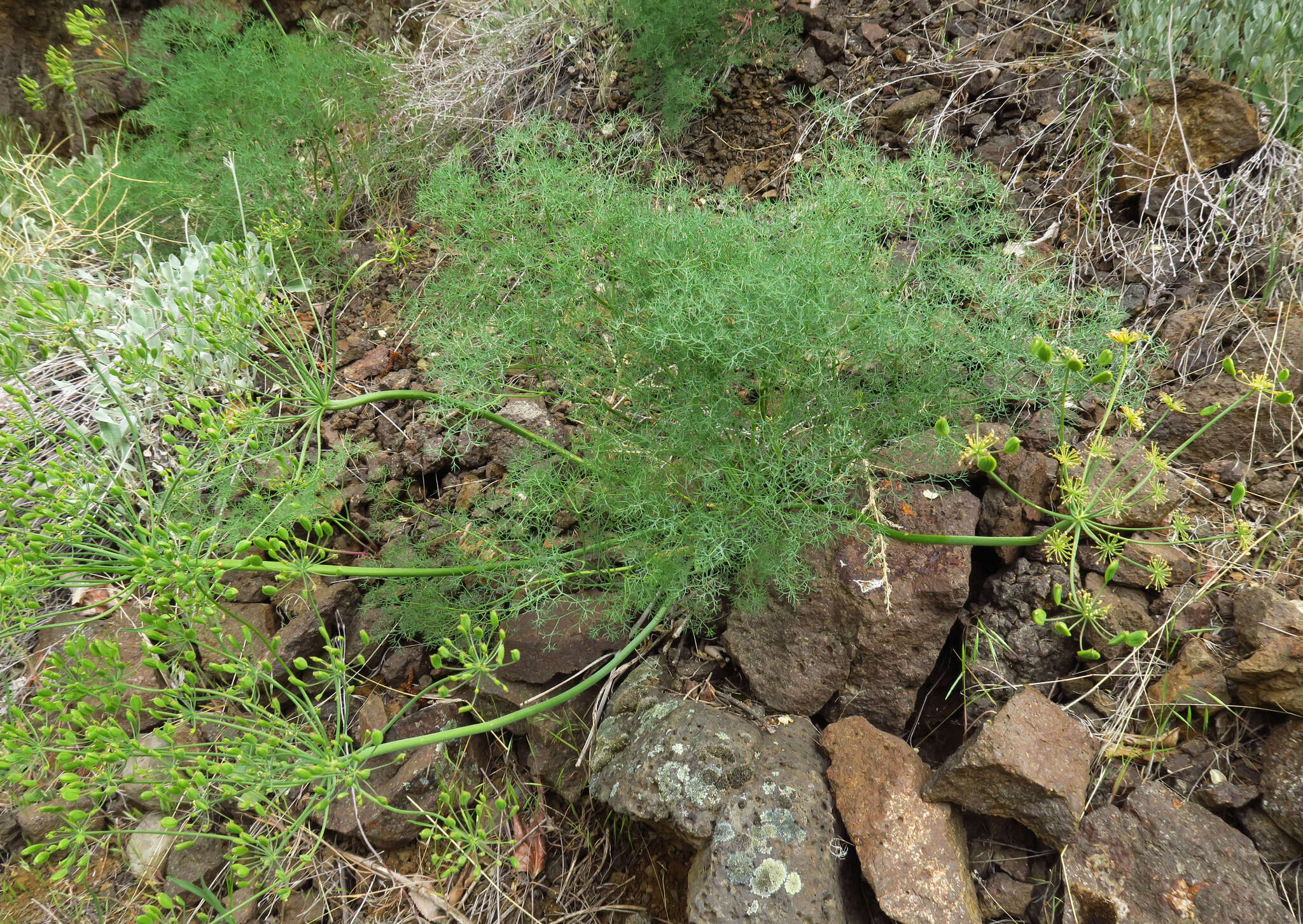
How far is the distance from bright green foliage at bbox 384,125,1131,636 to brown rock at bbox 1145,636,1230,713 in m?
0.88

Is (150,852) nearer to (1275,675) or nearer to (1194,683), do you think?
(1194,683)

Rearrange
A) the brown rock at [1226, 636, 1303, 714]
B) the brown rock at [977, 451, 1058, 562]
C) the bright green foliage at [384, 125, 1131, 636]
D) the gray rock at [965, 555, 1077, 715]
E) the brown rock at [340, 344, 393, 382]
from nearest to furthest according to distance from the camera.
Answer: the brown rock at [1226, 636, 1303, 714] → the bright green foliage at [384, 125, 1131, 636] → the gray rock at [965, 555, 1077, 715] → the brown rock at [977, 451, 1058, 562] → the brown rock at [340, 344, 393, 382]

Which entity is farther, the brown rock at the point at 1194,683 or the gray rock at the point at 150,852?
the gray rock at the point at 150,852

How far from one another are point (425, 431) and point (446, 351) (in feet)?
2.87

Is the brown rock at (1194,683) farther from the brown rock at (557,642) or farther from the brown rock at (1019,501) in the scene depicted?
the brown rock at (557,642)

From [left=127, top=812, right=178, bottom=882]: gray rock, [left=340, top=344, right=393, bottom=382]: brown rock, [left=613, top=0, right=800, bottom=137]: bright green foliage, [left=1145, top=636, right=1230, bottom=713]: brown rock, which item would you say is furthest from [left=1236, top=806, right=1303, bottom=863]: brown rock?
[left=340, top=344, right=393, bottom=382]: brown rock

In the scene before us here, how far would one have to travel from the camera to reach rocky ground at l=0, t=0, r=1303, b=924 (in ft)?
6.03

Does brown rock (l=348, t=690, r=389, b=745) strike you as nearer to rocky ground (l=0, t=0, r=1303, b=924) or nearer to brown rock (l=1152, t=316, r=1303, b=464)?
rocky ground (l=0, t=0, r=1303, b=924)

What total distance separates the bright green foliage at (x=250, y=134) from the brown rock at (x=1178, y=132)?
12.7 feet

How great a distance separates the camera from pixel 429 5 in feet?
17.6

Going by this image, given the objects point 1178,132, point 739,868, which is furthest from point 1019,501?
point 1178,132

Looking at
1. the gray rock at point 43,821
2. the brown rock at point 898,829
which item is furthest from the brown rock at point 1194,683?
the gray rock at point 43,821

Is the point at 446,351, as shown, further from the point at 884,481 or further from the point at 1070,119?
the point at 1070,119

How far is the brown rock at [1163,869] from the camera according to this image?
5.48ft
